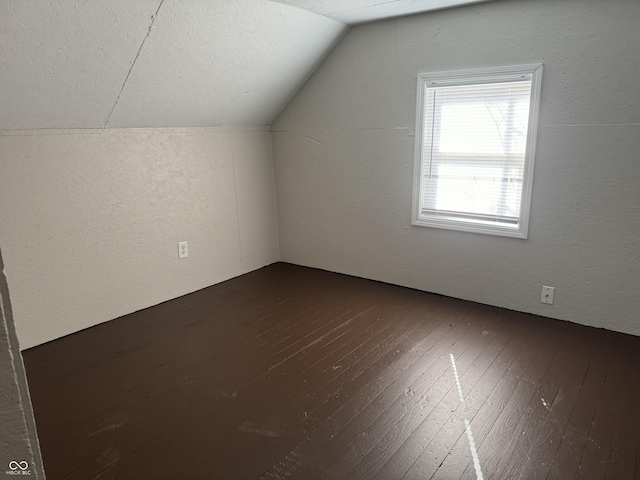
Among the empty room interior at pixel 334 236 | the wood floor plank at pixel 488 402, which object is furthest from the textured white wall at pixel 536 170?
the wood floor plank at pixel 488 402

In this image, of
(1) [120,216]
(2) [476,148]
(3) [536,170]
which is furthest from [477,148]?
(1) [120,216]

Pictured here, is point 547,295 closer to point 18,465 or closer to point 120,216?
point 120,216

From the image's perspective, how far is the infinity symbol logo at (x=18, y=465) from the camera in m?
0.63

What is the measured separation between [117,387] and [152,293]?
1.22 meters

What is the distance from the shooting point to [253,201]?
4.35 meters

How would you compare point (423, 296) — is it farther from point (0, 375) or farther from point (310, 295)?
point (0, 375)

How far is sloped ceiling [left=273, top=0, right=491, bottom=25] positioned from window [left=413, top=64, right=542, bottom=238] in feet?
1.50

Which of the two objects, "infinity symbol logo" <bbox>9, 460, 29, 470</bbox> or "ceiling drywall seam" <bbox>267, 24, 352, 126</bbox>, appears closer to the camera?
"infinity symbol logo" <bbox>9, 460, 29, 470</bbox>

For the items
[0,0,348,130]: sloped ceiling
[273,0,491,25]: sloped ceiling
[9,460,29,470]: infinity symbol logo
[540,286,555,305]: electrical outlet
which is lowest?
[540,286,555,305]: electrical outlet

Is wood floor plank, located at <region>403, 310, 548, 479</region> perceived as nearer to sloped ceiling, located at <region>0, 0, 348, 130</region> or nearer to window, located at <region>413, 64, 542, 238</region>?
window, located at <region>413, 64, 542, 238</region>

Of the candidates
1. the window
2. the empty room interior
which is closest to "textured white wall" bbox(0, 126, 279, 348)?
the empty room interior

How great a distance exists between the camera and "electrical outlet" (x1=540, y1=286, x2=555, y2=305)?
10.4 ft

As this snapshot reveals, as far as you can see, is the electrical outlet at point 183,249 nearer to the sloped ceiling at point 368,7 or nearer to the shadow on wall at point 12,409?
the sloped ceiling at point 368,7

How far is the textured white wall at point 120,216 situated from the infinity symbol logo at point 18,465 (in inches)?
103
